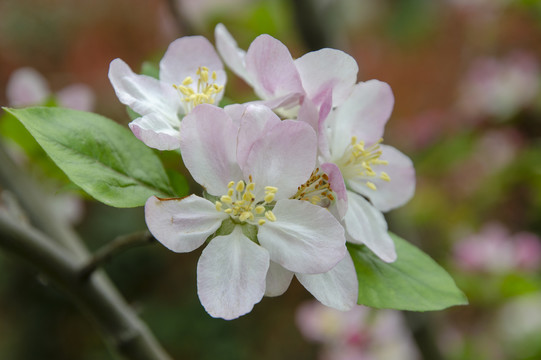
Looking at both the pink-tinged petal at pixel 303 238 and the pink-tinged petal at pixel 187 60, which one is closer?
the pink-tinged petal at pixel 303 238

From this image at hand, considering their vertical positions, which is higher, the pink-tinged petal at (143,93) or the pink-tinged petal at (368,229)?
the pink-tinged petal at (143,93)

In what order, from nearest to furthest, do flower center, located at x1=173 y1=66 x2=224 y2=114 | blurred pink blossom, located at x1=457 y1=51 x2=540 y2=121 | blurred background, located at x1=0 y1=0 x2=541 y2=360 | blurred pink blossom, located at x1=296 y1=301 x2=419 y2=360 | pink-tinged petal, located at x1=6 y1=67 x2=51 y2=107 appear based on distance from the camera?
flower center, located at x1=173 y1=66 x2=224 y2=114 → pink-tinged petal, located at x1=6 y1=67 x2=51 y2=107 → blurred background, located at x1=0 y1=0 x2=541 y2=360 → blurred pink blossom, located at x1=296 y1=301 x2=419 y2=360 → blurred pink blossom, located at x1=457 y1=51 x2=540 y2=121

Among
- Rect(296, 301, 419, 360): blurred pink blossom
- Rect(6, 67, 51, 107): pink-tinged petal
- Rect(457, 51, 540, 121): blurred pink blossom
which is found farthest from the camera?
Rect(457, 51, 540, 121): blurred pink blossom

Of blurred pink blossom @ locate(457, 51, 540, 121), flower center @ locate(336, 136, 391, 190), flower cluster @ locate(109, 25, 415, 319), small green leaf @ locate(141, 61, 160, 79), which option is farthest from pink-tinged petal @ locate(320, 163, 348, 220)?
blurred pink blossom @ locate(457, 51, 540, 121)

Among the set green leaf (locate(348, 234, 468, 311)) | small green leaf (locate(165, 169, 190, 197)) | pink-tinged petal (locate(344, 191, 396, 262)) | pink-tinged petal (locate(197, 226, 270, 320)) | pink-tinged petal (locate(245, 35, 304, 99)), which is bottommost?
green leaf (locate(348, 234, 468, 311))

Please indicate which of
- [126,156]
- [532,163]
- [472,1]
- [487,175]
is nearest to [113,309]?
[126,156]

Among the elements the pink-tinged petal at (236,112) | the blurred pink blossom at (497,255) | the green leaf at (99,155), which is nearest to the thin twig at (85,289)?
the green leaf at (99,155)

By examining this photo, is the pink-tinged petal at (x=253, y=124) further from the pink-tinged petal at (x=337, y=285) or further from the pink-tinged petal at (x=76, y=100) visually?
the pink-tinged petal at (x=76, y=100)

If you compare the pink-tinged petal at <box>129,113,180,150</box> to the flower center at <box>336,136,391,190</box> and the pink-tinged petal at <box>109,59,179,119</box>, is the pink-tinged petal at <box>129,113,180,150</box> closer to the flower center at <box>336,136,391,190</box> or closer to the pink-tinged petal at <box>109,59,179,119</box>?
the pink-tinged petal at <box>109,59,179,119</box>

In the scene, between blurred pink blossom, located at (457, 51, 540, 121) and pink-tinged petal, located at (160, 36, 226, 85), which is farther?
blurred pink blossom, located at (457, 51, 540, 121)
